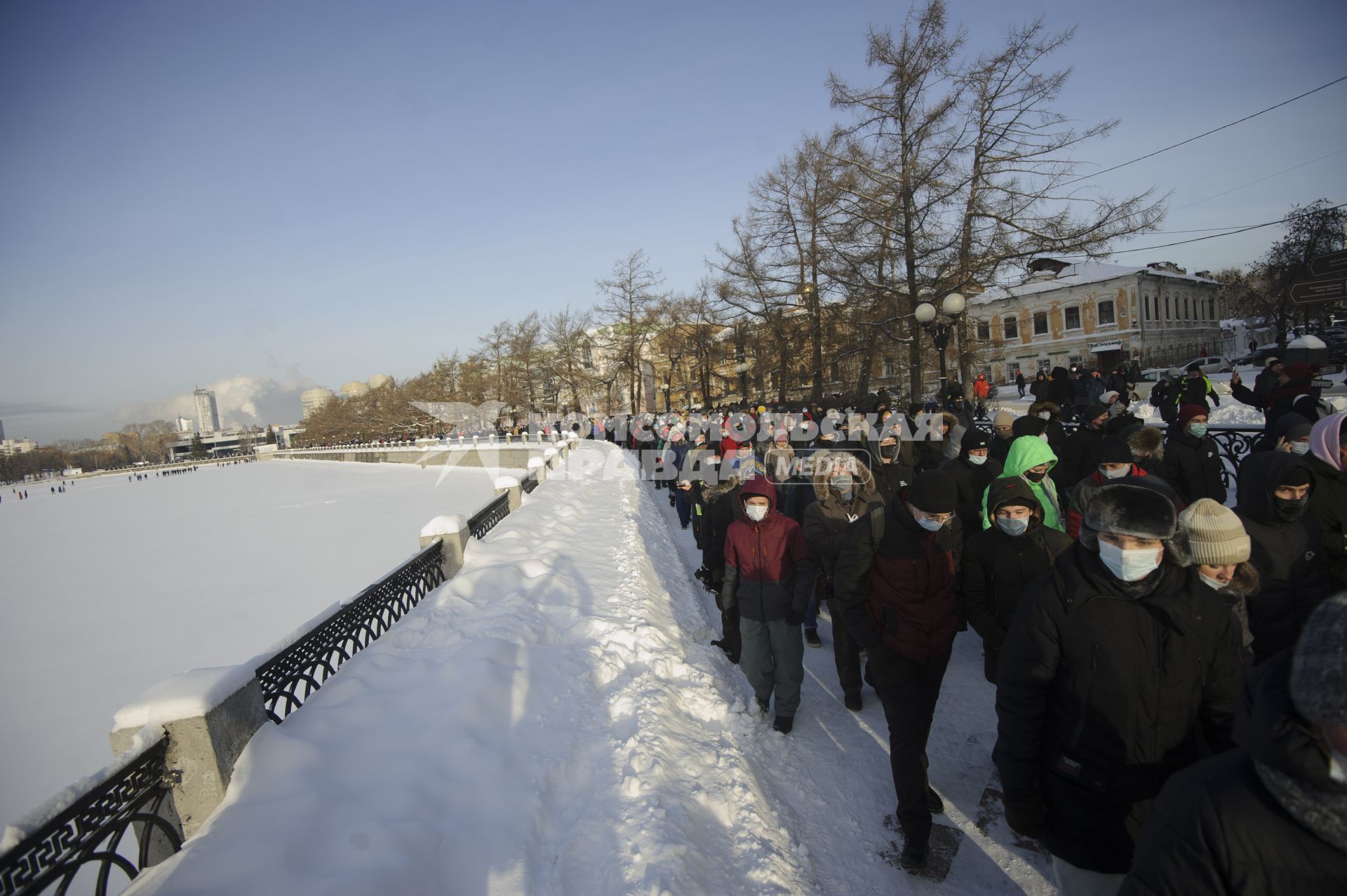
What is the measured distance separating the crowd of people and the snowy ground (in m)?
8.51

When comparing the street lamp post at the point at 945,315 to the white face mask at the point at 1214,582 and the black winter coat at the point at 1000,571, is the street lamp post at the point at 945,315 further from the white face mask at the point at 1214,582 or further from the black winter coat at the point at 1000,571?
the white face mask at the point at 1214,582

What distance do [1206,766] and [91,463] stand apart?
218147 millimetres

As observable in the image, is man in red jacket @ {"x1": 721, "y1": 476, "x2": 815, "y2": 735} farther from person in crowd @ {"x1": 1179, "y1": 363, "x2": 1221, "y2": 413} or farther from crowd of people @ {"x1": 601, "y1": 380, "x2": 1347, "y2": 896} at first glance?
person in crowd @ {"x1": 1179, "y1": 363, "x2": 1221, "y2": 413}

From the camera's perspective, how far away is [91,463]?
157 metres

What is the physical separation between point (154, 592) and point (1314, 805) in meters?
19.4

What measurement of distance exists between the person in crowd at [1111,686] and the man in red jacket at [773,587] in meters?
2.27

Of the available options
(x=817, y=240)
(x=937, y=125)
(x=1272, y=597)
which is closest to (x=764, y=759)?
(x=1272, y=597)

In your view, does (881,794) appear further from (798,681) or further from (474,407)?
(474,407)

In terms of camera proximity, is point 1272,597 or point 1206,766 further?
point 1272,597

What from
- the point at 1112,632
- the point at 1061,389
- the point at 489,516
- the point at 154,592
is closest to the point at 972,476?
the point at 1112,632

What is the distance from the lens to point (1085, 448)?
6.87 m

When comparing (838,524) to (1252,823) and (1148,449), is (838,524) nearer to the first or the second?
(1148,449)

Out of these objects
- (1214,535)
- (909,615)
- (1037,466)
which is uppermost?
(1037,466)

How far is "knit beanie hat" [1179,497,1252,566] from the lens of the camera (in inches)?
102
